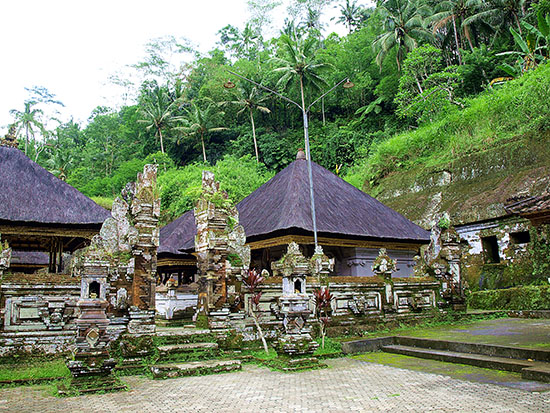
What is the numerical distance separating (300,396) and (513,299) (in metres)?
11.7

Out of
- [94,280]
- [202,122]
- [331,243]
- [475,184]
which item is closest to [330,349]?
[94,280]

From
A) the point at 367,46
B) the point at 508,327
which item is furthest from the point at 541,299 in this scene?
the point at 367,46

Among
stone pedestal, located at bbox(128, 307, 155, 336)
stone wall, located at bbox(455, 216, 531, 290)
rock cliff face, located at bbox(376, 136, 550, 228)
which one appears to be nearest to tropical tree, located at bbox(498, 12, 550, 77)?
rock cliff face, located at bbox(376, 136, 550, 228)

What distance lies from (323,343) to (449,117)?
1961 centimetres

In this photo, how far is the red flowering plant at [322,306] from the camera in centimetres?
980

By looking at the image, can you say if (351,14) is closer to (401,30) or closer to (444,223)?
(401,30)

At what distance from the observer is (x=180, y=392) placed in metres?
6.58

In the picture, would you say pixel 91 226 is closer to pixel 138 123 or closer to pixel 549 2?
pixel 549 2

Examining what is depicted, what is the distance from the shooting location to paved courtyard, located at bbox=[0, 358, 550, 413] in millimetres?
5473

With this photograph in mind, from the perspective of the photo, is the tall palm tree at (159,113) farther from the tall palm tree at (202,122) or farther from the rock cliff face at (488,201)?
the rock cliff face at (488,201)

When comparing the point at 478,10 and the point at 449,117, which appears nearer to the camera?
the point at 449,117

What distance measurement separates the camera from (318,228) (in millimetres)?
14656

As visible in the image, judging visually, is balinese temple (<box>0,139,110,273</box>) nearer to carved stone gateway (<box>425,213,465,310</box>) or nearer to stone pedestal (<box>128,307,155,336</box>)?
stone pedestal (<box>128,307,155,336</box>)

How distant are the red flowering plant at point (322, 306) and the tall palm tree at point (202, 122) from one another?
36257 mm
